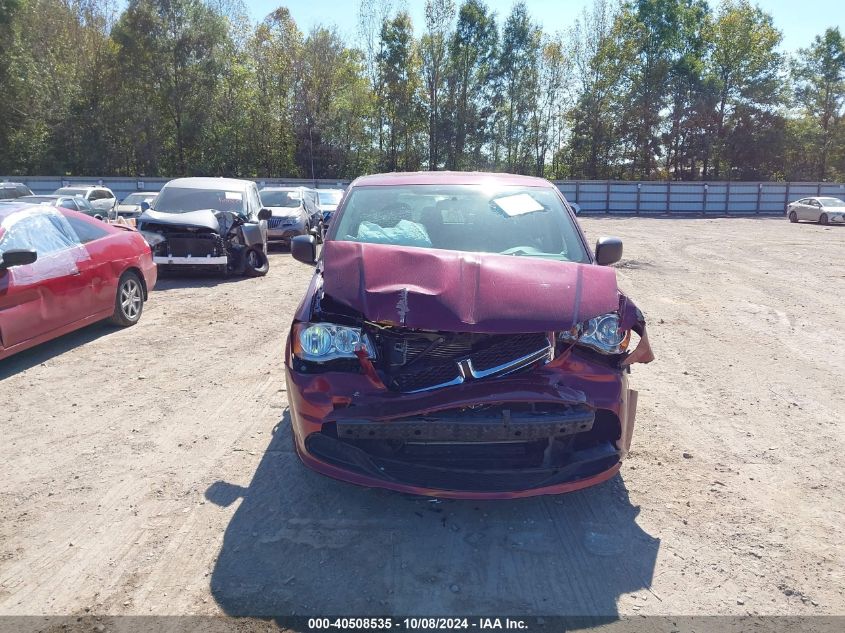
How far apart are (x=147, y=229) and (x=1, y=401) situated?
21.2 ft

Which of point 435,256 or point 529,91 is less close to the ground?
point 529,91

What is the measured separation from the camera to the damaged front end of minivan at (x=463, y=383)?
3.10 m

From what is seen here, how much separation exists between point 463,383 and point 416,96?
44.0 m

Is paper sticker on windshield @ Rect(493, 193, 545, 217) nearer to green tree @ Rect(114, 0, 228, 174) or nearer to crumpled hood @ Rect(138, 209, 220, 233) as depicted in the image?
crumpled hood @ Rect(138, 209, 220, 233)

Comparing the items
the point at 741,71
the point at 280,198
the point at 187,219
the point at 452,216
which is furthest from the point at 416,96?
the point at 452,216

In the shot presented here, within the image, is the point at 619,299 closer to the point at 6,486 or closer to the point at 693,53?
the point at 6,486

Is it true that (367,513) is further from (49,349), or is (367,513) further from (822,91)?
(822,91)

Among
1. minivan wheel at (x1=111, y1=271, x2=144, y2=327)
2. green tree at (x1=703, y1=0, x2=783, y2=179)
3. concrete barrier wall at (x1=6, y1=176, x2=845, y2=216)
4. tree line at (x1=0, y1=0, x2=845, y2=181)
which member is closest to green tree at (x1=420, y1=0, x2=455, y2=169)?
tree line at (x1=0, y1=0, x2=845, y2=181)

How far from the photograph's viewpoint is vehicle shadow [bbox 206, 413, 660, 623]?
279cm

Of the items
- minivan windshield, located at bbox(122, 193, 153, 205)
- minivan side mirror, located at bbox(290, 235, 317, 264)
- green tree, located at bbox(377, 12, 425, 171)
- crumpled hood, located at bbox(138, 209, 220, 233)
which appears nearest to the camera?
minivan side mirror, located at bbox(290, 235, 317, 264)

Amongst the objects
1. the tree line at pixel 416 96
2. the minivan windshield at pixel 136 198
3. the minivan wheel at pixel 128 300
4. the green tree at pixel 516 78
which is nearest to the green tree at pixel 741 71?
the tree line at pixel 416 96

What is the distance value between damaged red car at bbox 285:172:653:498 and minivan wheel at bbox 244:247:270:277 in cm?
870

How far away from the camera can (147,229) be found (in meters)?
11.2

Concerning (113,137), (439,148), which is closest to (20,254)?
(113,137)
